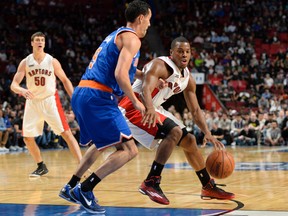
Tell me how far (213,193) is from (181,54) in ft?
4.74

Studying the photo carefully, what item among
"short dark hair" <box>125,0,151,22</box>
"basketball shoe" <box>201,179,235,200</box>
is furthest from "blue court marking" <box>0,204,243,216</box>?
"short dark hair" <box>125,0,151,22</box>

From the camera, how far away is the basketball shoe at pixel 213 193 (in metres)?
6.14

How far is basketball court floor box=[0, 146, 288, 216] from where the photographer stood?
553 cm

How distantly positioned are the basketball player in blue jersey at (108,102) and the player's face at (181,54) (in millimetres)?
759

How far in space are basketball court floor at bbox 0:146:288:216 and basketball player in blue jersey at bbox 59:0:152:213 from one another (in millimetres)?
348

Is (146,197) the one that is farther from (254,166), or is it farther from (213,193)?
(254,166)

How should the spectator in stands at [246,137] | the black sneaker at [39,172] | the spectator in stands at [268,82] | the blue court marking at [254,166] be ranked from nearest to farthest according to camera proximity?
1. the black sneaker at [39,172]
2. the blue court marking at [254,166]
3. the spectator in stands at [246,137]
4. the spectator in stands at [268,82]

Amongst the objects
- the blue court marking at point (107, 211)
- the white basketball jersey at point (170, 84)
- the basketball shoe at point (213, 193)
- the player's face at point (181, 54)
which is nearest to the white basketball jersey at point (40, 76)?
the white basketball jersey at point (170, 84)

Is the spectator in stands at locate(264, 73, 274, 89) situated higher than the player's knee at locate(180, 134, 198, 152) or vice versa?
the player's knee at locate(180, 134, 198, 152)

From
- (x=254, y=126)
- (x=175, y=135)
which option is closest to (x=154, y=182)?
(x=175, y=135)

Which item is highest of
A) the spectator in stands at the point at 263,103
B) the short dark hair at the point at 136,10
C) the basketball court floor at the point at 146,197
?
the short dark hair at the point at 136,10

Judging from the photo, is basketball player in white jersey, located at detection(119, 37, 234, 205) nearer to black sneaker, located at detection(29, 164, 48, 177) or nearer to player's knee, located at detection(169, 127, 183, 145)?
player's knee, located at detection(169, 127, 183, 145)

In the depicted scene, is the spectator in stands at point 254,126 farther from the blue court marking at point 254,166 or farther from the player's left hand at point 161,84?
the player's left hand at point 161,84

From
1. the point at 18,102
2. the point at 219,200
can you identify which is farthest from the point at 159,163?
the point at 18,102
